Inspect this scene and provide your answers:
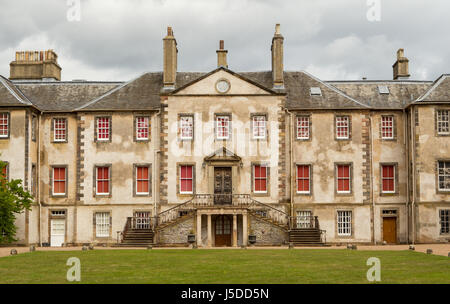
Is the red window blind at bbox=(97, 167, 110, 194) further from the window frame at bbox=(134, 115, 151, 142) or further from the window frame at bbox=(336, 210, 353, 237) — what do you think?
the window frame at bbox=(336, 210, 353, 237)

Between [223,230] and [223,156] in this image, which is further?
[223,156]

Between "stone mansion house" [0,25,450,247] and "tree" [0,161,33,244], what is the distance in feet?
10.4

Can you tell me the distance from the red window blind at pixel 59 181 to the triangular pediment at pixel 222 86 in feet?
27.8

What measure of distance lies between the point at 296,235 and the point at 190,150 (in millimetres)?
8195

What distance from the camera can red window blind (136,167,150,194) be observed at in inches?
1500

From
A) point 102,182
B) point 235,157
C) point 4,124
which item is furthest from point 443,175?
point 4,124

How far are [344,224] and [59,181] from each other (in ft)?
57.6

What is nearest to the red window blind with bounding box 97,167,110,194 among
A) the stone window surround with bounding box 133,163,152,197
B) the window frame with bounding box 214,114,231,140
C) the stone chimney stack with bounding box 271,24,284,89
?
the stone window surround with bounding box 133,163,152,197

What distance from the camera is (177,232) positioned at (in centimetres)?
3500

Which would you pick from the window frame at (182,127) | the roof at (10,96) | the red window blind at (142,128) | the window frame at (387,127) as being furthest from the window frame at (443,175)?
the roof at (10,96)

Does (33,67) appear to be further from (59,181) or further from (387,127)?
(387,127)

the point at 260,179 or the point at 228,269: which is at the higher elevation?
the point at 260,179

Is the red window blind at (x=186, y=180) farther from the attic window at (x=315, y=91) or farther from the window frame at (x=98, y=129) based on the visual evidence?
the attic window at (x=315, y=91)
